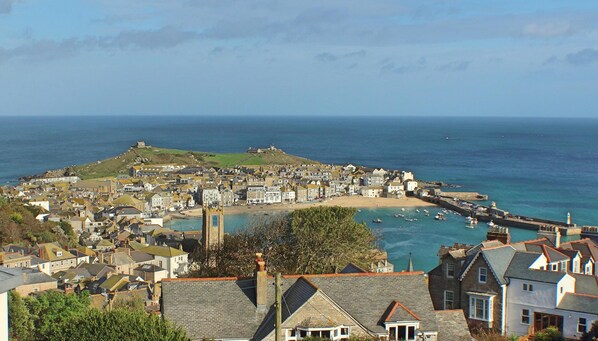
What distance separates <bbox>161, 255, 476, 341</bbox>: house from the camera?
44.3ft

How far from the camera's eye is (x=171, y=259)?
48.3 meters

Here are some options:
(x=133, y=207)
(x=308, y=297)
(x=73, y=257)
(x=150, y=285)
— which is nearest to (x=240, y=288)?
(x=308, y=297)

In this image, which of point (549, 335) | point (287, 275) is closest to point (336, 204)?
point (549, 335)

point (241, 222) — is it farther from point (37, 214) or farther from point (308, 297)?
point (308, 297)

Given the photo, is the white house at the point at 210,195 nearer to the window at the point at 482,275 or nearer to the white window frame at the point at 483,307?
the white window frame at the point at 483,307

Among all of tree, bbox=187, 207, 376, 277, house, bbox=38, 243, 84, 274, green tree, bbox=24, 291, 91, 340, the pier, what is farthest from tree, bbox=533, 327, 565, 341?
the pier

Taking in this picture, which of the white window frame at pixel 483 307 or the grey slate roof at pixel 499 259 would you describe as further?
the white window frame at pixel 483 307

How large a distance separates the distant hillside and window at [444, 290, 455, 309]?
4165 inches

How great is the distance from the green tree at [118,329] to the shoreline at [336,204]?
73629 millimetres

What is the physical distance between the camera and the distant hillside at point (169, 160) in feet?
406

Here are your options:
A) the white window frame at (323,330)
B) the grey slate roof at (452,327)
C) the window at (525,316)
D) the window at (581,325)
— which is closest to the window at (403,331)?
the grey slate roof at (452,327)

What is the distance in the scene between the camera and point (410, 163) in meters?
147

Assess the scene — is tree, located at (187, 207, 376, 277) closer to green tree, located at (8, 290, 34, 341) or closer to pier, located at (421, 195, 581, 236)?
green tree, located at (8, 290, 34, 341)

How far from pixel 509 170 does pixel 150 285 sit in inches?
4001
